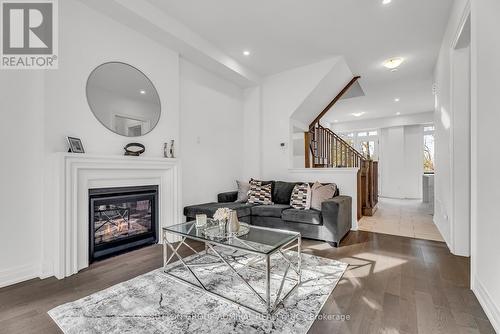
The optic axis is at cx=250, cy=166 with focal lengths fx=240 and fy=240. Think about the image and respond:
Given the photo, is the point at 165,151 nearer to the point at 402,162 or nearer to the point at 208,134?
the point at 208,134

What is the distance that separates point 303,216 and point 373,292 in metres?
1.51

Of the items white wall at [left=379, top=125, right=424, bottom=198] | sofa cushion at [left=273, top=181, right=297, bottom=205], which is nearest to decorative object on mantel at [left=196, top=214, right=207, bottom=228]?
Answer: sofa cushion at [left=273, top=181, right=297, bottom=205]

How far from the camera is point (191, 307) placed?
5.97ft

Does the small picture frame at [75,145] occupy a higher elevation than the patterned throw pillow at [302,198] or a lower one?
higher

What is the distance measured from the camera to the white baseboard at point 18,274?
7.19 feet

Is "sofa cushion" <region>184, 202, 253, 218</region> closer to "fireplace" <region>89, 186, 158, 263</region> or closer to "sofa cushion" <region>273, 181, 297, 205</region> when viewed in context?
"fireplace" <region>89, 186, 158, 263</region>

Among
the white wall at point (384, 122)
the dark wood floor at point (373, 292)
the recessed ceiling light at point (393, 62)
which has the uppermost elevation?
the recessed ceiling light at point (393, 62)

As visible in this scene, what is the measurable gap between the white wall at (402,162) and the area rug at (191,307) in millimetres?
7517

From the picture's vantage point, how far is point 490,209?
172cm

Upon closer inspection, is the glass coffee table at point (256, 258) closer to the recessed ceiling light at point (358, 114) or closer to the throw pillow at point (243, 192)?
the throw pillow at point (243, 192)

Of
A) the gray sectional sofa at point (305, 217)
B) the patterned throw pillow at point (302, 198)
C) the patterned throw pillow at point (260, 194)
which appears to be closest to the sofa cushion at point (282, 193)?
the gray sectional sofa at point (305, 217)

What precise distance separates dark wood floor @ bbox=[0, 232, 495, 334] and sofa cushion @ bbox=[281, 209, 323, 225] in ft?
1.37

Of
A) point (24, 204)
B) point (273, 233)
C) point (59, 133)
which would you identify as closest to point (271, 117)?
point (273, 233)

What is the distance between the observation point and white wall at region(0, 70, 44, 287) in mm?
2225
